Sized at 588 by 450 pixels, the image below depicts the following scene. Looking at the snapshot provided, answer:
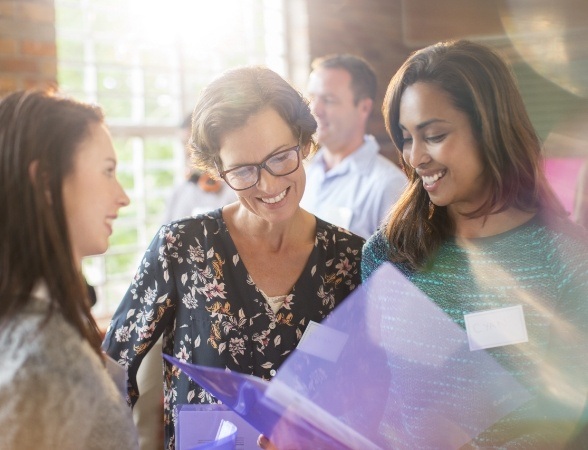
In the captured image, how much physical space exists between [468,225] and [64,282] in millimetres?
866

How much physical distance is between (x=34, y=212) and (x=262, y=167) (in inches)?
26.3

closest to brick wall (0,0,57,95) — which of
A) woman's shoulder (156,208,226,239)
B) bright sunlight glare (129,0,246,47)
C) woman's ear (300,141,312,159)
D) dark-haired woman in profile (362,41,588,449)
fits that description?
bright sunlight glare (129,0,246,47)

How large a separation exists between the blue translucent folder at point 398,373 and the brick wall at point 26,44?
2094 millimetres

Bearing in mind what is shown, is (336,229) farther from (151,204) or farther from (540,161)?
(151,204)

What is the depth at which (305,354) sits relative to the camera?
1585 millimetres

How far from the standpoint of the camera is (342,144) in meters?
3.36

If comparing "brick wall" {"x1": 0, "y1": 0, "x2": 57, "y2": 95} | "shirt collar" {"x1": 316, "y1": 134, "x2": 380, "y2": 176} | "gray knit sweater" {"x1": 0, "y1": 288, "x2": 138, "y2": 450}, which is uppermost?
"brick wall" {"x1": 0, "y1": 0, "x2": 57, "y2": 95}

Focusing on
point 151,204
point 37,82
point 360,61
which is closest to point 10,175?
point 37,82

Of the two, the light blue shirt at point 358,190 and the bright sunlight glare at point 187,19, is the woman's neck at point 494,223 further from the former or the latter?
the bright sunlight glare at point 187,19

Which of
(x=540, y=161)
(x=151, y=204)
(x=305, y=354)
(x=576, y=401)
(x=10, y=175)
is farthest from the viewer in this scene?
(x=151, y=204)

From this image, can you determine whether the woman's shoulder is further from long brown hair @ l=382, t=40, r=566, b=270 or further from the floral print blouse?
long brown hair @ l=382, t=40, r=566, b=270

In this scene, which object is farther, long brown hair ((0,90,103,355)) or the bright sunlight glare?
the bright sunlight glare

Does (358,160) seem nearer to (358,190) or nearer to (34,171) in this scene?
(358,190)

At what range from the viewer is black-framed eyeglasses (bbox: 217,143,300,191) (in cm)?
160
